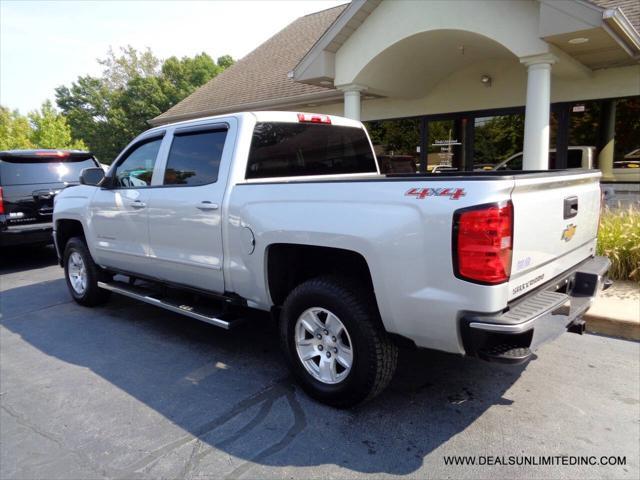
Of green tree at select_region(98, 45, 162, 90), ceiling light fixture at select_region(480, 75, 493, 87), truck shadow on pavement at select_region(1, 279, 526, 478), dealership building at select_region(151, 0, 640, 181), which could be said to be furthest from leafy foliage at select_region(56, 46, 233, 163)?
truck shadow on pavement at select_region(1, 279, 526, 478)

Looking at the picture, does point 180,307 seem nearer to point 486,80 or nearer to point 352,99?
point 352,99

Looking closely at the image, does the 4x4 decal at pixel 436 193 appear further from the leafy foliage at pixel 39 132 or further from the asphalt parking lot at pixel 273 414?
the leafy foliage at pixel 39 132

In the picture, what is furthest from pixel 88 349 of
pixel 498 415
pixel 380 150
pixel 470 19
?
pixel 380 150

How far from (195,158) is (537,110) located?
20.4ft

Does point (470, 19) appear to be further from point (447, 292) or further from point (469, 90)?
point (447, 292)

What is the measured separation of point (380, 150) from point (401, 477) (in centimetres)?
1058

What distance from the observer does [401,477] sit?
2.66 m

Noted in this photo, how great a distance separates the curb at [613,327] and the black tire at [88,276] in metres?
5.49

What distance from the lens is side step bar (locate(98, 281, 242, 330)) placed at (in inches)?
154

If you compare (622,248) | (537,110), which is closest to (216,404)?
(622,248)

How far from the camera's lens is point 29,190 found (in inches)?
329

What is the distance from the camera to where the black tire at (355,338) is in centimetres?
306

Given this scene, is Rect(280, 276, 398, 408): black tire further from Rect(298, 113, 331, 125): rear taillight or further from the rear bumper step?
Rect(298, 113, 331, 125): rear taillight

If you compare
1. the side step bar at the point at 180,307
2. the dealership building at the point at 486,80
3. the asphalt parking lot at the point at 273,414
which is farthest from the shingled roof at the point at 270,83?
the asphalt parking lot at the point at 273,414
